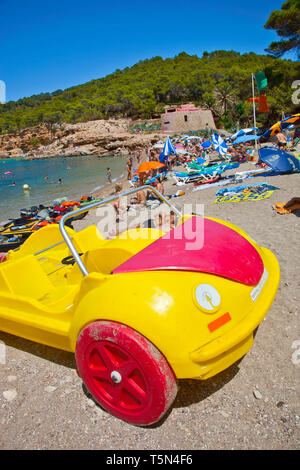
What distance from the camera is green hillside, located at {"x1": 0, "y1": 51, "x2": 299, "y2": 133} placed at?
119 ft

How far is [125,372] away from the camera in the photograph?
182 centimetres

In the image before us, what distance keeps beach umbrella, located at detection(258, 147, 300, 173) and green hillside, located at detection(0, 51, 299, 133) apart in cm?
2841

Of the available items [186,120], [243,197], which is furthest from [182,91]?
[243,197]

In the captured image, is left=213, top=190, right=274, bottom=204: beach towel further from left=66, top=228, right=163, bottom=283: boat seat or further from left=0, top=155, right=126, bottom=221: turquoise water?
left=0, top=155, right=126, bottom=221: turquoise water

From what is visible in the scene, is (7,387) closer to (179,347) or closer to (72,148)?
(179,347)

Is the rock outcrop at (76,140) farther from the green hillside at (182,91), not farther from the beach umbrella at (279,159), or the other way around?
the beach umbrella at (279,159)

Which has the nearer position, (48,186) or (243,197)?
(243,197)

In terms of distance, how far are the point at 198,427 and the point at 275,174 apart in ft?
36.4

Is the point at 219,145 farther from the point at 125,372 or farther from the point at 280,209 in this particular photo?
the point at 125,372

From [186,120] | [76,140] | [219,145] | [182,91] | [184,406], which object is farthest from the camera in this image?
[182,91]

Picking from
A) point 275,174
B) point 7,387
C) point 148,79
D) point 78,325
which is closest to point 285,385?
point 78,325

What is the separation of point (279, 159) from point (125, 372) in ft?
36.7

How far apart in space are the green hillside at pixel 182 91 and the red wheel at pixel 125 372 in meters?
39.7

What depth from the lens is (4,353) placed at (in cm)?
297
